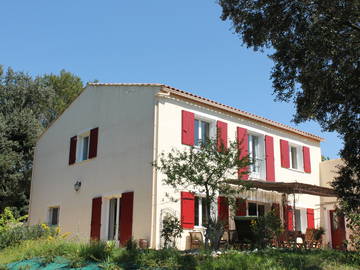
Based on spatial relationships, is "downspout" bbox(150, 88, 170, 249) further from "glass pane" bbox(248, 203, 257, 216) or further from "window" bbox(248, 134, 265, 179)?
"glass pane" bbox(248, 203, 257, 216)

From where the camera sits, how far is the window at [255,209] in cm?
1914

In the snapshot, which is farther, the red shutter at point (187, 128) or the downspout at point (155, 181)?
the red shutter at point (187, 128)

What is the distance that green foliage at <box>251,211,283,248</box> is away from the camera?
13.7 metres

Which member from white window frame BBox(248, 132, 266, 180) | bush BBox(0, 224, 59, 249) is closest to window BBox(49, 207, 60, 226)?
bush BBox(0, 224, 59, 249)

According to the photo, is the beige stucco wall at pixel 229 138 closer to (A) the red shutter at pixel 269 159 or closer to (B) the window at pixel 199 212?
(A) the red shutter at pixel 269 159

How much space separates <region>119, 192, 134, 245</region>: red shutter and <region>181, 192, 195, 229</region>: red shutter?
1.82 m

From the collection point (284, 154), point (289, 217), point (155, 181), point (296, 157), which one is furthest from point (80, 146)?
point (296, 157)

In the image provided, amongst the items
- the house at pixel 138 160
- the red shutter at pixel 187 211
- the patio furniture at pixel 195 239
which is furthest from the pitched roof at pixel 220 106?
the patio furniture at pixel 195 239

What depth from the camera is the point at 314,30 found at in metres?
9.53

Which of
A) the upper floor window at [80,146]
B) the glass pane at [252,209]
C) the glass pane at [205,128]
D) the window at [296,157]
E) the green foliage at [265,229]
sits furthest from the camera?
the window at [296,157]

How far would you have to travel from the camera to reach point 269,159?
19.9 metres

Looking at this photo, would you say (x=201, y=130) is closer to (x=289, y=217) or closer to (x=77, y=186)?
(x=77, y=186)

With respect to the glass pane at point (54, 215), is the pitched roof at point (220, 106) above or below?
above

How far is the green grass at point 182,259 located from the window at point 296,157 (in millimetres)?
11702
